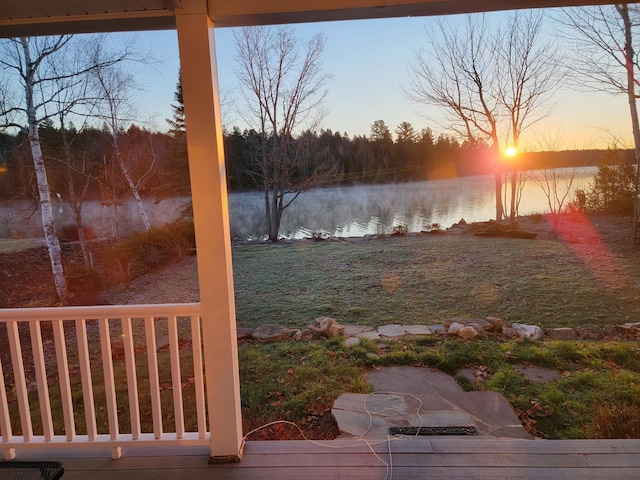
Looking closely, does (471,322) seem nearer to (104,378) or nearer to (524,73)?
(524,73)

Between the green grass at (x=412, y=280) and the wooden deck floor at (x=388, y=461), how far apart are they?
1018 millimetres

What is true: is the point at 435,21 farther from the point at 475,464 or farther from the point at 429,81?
the point at 475,464

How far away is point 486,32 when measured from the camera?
2838mm

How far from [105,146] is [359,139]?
181cm

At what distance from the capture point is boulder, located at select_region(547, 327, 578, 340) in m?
2.75

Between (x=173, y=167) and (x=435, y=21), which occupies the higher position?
(x=435, y=21)

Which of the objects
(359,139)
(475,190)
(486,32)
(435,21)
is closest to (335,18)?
(359,139)

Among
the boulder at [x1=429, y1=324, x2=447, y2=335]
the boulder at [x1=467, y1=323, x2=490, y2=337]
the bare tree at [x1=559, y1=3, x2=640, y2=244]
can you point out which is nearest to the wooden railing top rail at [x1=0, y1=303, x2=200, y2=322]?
the boulder at [x1=429, y1=324, x2=447, y2=335]

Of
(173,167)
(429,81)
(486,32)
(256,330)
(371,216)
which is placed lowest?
(256,330)

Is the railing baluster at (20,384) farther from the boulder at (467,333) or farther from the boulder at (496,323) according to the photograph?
the boulder at (496,323)

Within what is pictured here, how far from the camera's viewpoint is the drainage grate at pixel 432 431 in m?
2.22

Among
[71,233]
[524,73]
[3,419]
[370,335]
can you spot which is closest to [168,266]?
[71,233]

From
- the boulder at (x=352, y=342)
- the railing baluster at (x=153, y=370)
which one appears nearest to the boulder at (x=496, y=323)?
the boulder at (x=352, y=342)

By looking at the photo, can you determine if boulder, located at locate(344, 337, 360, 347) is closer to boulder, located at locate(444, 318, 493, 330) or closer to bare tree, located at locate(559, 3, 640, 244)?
boulder, located at locate(444, 318, 493, 330)
